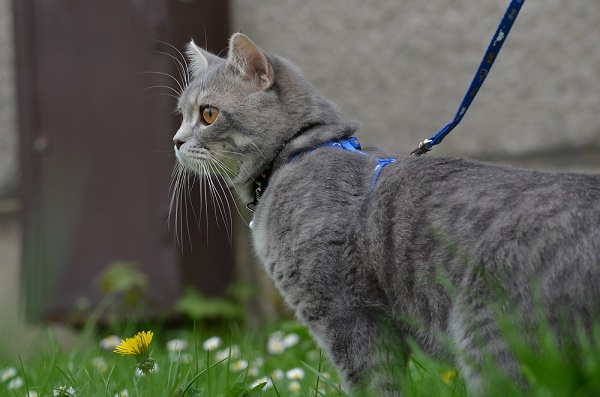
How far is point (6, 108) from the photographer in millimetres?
6082

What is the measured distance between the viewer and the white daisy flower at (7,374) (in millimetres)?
3096

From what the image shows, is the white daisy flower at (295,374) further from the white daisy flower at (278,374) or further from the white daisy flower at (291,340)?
the white daisy flower at (291,340)

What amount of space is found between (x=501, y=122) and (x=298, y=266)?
2.54 meters

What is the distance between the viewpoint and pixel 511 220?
2.08m

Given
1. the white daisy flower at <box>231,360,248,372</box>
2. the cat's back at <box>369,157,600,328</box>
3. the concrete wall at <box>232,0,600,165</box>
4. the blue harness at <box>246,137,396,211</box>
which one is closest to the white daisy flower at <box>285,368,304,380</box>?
the white daisy flower at <box>231,360,248,372</box>

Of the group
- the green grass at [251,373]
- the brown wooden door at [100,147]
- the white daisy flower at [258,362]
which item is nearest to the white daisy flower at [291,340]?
the green grass at [251,373]

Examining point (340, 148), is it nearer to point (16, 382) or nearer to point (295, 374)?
point (295, 374)

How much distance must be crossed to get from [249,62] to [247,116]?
0.24 m

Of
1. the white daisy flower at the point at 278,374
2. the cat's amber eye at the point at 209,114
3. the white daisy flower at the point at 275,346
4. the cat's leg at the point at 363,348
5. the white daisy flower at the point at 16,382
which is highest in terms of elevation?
the cat's amber eye at the point at 209,114

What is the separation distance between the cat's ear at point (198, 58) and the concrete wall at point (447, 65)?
1.22 meters

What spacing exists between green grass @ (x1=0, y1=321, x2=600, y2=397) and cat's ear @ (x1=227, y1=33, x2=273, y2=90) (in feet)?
3.34

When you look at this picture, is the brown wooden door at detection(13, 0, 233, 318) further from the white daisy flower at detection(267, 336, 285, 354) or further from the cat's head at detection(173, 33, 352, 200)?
the cat's head at detection(173, 33, 352, 200)

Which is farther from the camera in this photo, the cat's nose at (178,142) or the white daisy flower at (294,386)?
the cat's nose at (178,142)

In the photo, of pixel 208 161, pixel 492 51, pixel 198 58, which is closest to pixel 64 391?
pixel 208 161
